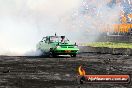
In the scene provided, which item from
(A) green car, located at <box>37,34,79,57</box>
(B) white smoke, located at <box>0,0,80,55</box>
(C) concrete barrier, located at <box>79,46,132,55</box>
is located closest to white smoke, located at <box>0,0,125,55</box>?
(B) white smoke, located at <box>0,0,80,55</box>

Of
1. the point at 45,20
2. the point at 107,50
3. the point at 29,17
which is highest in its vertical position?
the point at 29,17

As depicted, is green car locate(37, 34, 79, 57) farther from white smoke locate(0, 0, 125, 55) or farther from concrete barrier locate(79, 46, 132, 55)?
concrete barrier locate(79, 46, 132, 55)

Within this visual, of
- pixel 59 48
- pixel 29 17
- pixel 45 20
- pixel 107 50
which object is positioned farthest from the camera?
pixel 45 20

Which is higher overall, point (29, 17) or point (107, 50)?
point (29, 17)

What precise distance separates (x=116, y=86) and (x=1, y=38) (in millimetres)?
29145

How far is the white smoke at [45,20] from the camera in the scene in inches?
1836

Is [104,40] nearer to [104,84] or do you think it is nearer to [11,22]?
[11,22]

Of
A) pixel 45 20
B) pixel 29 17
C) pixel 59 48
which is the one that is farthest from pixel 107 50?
pixel 45 20

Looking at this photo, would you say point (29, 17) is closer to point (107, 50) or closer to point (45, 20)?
point (45, 20)

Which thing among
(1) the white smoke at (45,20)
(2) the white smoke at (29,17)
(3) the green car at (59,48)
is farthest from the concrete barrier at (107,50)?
(3) the green car at (59,48)

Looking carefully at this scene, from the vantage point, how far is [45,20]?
56500 millimetres

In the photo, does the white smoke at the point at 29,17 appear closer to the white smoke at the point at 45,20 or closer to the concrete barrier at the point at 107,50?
the white smoke at the point at 45,20

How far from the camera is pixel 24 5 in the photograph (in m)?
52.3

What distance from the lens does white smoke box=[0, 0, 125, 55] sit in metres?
46.6
